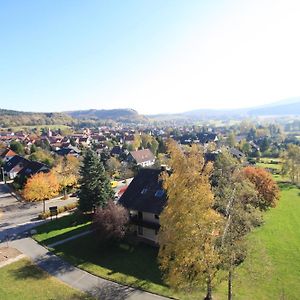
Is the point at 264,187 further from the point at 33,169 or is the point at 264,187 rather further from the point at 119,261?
the point at 33,169

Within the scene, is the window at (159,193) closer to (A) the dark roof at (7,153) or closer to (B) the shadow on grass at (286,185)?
(B) the shadow on grass at (286,185)

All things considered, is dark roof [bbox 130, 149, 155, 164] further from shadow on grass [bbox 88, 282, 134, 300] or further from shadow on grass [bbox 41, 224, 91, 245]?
shadow on grass [bbox 88, 282, 134, 300]

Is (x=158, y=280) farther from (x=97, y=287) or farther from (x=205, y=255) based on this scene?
(x=205, y=255)

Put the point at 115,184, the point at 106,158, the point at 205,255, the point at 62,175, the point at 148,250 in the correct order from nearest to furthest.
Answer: the point at 205,255, the point at 148,250, the point at 62,175, the point at 115,184, the point at 106,158

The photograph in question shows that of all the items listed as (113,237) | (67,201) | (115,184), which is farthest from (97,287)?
(115,184)

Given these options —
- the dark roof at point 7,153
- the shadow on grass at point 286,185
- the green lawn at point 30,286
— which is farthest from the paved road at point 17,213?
the shadow on grass at point 286,185

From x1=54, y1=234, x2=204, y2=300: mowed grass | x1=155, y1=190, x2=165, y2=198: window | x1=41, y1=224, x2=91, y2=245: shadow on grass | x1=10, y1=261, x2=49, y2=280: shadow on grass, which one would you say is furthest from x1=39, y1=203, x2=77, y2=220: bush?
x1=155, y1=190, x2=165, y2=198: window
